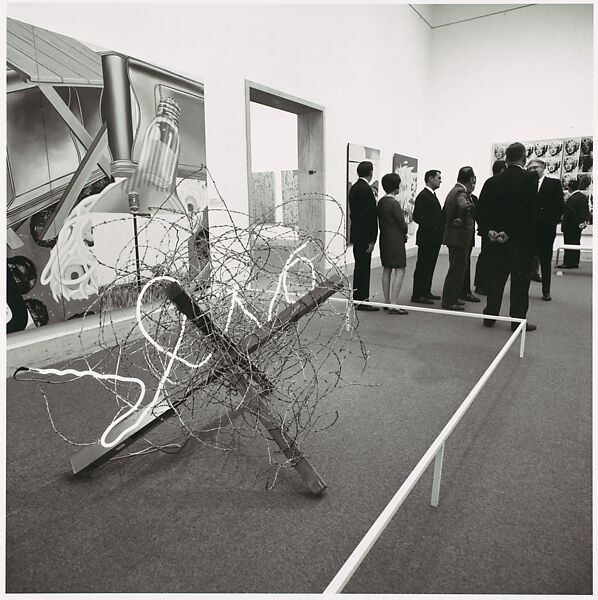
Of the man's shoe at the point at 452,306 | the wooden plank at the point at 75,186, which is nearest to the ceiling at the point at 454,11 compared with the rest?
the man's shoe at the point at 452,306

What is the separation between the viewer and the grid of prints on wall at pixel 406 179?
8.21 metres

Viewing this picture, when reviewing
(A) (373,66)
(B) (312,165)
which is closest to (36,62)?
(B) (312,165)

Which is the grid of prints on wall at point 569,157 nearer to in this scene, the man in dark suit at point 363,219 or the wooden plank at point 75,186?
the man in dark suit at point 363,219

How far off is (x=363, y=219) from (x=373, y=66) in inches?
152

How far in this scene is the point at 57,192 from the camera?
2967mm

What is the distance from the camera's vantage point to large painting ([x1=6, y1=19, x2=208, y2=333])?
110 inches

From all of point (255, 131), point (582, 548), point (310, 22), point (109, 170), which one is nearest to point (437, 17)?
point (255, 131)

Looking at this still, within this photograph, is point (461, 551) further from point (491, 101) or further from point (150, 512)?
point (491, 101)

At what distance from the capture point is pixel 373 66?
697 cm

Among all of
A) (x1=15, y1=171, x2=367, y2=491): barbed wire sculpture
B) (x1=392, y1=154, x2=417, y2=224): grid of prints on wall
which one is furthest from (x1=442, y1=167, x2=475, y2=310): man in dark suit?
(x1=392, y1=154, x2=417, y2=224): grid of prints on wall

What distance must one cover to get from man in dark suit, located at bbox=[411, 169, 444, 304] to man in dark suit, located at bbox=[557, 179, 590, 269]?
3.87m

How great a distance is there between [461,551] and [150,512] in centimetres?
106

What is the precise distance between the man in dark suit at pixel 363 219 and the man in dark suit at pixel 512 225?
0.99 m

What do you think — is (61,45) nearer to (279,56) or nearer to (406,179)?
(279,56)
